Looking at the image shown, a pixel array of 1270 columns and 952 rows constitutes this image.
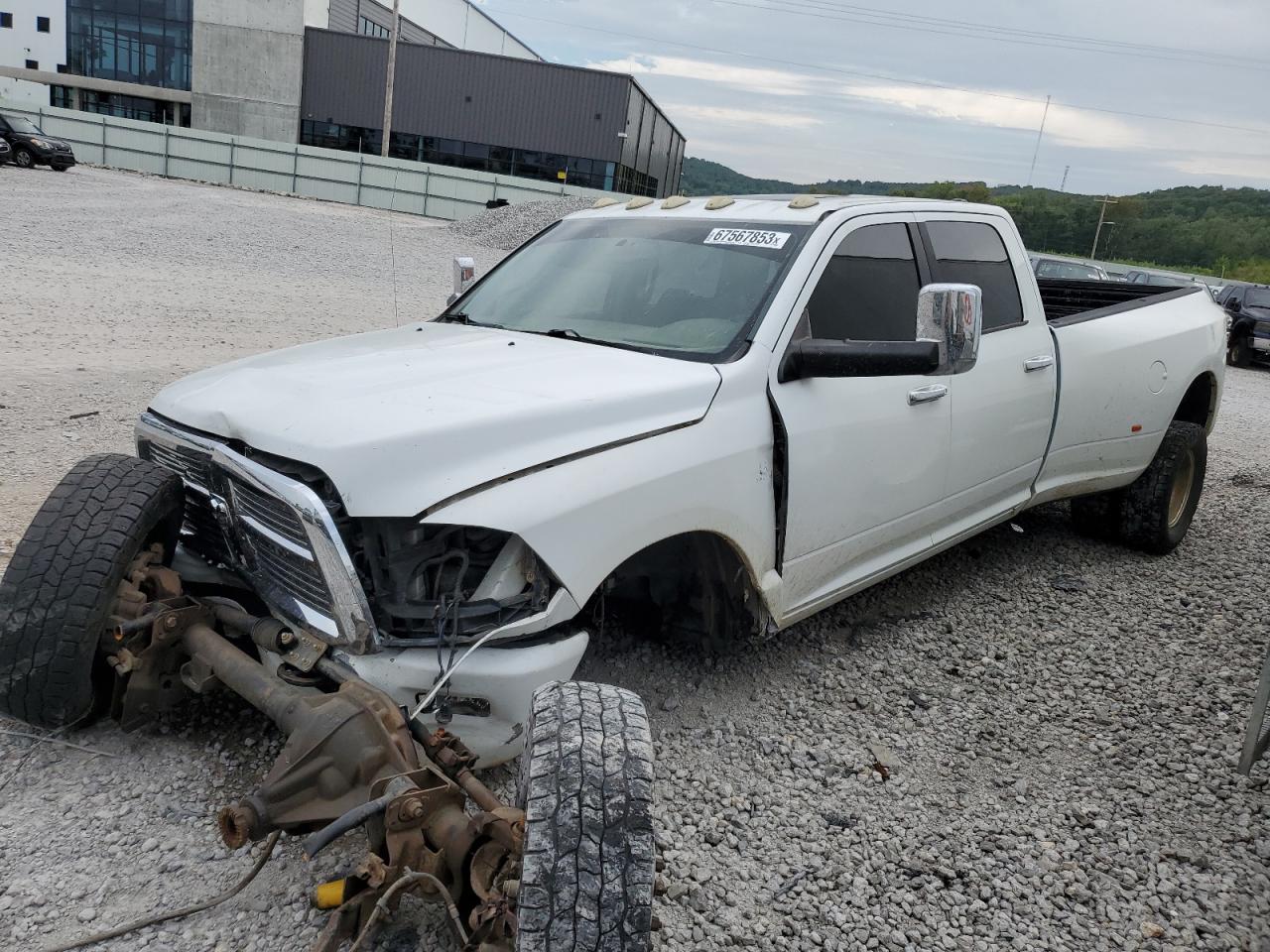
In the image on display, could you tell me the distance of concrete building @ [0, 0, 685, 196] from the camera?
46.6 metres

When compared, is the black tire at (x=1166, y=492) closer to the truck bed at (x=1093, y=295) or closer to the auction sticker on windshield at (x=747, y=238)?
the truck bed at (x=1093, y=295)

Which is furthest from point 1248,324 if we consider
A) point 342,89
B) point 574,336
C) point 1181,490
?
point 342,89

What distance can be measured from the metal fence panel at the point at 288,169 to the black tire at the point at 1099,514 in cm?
3009

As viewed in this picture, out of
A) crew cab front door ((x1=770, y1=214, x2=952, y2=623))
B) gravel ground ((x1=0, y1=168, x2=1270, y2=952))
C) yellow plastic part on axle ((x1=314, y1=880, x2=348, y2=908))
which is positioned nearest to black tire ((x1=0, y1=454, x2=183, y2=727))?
gravel ground ((x1=0, y1=168, x2=1270, y2=952))

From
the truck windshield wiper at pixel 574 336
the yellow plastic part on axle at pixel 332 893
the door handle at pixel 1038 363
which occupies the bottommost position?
the yellow plastic part on axle at pixel 332 893

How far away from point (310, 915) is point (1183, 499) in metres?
5.52

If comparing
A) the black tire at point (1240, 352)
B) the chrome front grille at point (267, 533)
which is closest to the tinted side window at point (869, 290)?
the chrome front grille at point (267, 533)

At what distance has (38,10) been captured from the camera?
168 ft

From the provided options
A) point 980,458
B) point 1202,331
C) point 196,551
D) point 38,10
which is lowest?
point 196,551

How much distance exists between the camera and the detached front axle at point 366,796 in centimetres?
219

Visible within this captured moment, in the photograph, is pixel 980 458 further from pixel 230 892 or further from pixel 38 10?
pixel 38 10

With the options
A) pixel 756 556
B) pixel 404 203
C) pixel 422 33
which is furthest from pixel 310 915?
pixel 422 33

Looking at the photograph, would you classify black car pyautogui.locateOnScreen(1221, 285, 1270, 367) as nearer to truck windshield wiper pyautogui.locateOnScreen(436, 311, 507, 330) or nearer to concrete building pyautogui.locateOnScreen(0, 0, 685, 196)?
truck windshield wiper pyautogui.locateOnScreen(436, 311, 507, 330)

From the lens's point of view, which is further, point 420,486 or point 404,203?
point 404,203
